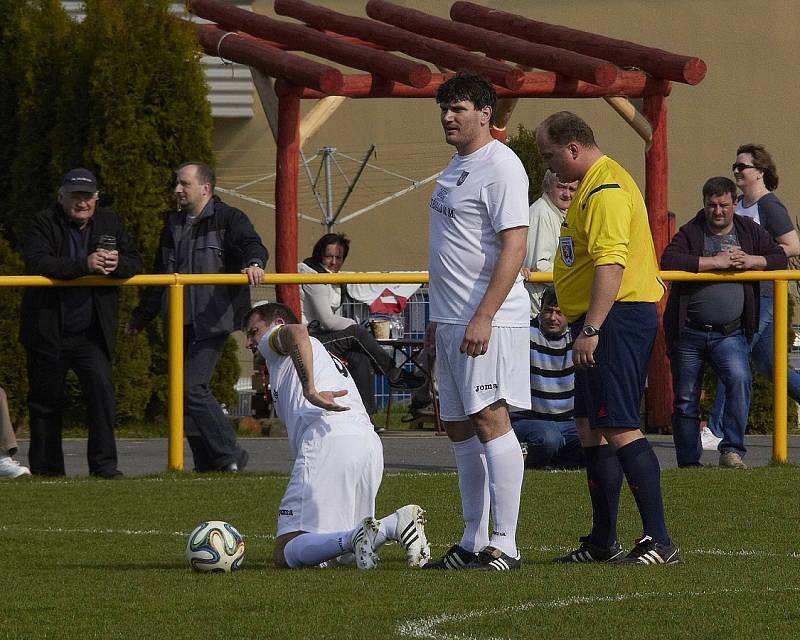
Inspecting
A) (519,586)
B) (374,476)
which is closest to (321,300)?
(374,476)

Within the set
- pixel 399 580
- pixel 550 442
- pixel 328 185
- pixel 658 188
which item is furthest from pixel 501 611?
pixel 328 185

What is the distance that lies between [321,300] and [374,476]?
5450 mm

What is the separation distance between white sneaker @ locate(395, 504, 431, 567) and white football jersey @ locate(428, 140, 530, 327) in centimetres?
79

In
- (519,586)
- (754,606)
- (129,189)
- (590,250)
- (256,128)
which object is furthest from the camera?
(256,128)

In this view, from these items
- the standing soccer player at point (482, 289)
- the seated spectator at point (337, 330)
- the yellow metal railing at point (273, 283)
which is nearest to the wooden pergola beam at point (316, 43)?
the seated spectator at point (337, 330)

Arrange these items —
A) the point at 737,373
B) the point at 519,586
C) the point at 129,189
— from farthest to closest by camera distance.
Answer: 1. the point at 129,189
2. the point at 737,373
3. the point at 519,586

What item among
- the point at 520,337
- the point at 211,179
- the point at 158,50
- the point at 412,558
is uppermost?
the point at 158,50

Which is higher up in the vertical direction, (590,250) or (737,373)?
(590,250)

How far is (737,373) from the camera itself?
11.4 m

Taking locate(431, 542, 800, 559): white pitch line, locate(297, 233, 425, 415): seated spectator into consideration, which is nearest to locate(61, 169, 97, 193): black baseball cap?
locate(297, 233, 425, 415): seated spectator

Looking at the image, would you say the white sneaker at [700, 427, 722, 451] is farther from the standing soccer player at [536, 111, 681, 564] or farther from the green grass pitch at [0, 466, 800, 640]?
the standing soccer player at [536, 111, 681, 564]

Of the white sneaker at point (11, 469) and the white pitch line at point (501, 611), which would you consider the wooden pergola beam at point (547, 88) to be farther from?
the white pitch line at point (501, 611)

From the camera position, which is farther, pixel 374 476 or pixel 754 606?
pixel 374 476

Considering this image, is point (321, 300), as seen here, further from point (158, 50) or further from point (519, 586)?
point (519, 586)
